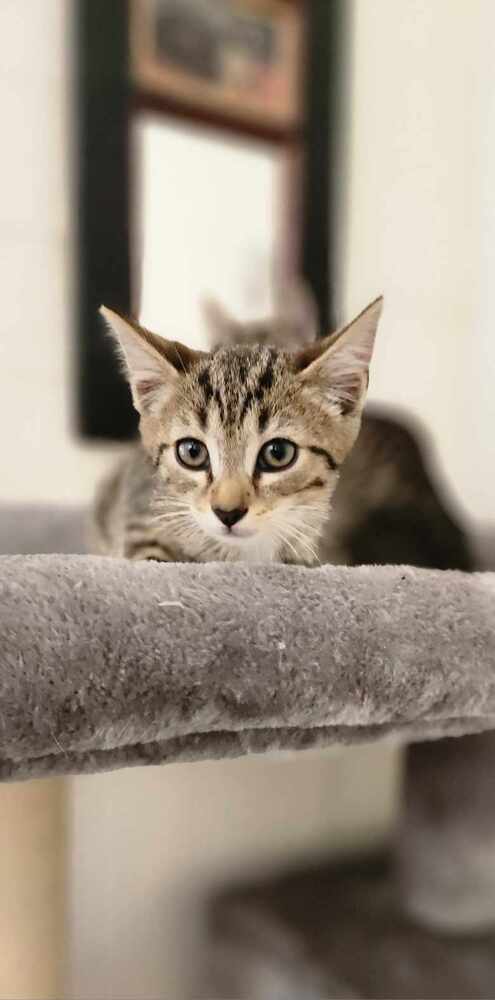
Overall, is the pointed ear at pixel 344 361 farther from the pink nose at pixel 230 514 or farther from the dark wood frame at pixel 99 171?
the dark wood frame at pixel 99 171

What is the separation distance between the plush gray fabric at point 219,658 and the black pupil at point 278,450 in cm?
6

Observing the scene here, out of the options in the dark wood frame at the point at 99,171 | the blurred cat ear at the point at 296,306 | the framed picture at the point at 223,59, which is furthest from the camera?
the framed picture at the point at 223,59

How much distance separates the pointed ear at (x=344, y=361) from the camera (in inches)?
17.2

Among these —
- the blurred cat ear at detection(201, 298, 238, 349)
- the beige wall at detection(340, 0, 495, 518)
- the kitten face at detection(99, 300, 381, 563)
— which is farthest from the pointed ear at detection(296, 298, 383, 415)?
the beige wall at detection(340, 0, 495, 518)

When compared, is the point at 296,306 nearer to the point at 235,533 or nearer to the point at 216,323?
the point at 216,323

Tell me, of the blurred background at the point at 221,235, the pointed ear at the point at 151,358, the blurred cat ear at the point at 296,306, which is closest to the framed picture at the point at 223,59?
the blurred background at the point at 221,235

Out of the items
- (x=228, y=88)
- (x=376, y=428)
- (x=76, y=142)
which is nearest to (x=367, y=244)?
(x=228, y=88)

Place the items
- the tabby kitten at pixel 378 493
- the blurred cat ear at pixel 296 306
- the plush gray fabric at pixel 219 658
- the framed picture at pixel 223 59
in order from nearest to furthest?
1. the plush gray fabric at pixel 219 658
2. the tabby kitten at pixel 378 493
3. the blurred cat ear at pixel 296 306
4. the framed picture at pixel 223 59

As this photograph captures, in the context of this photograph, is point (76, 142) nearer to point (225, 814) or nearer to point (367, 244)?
point (367, 244)

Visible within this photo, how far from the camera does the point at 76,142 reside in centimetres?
103

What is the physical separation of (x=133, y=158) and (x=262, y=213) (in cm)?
20

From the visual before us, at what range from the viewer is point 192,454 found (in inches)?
17.9

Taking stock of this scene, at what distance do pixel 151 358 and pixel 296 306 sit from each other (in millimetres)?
545

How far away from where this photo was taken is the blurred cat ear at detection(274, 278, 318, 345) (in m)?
0.77
